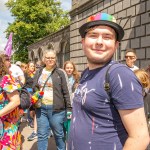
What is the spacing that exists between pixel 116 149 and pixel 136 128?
20cm

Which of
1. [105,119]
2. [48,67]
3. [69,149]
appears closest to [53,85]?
[48,67]

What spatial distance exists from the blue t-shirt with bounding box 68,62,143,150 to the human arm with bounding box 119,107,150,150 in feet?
0.12

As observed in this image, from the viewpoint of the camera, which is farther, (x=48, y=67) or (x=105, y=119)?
(x=48, y=67)

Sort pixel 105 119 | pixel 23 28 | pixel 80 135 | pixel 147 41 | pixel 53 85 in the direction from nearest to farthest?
pixel 105 119 < pixel 80 135 < pixel 53 85 < pixel 147 41 < pixel 23 28

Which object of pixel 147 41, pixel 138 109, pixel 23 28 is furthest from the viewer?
pixel 23 28

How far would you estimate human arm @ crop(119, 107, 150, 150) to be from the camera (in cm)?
147

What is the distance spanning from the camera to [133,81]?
1477 mm

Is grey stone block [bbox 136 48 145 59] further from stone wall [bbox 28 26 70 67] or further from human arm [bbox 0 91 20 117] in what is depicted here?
stone wall [bbox 28 26 70 67]

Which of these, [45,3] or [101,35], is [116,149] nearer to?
[101,35]

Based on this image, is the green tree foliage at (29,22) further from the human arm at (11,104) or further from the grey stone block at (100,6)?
the human arm at (11,104)

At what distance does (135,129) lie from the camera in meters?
1.47

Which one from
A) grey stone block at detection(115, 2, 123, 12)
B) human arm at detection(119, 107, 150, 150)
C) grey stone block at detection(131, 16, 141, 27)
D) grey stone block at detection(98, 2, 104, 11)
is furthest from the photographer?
grey stone block at detection(98, 2, 104, 11)

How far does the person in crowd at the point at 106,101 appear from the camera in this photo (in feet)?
4.83

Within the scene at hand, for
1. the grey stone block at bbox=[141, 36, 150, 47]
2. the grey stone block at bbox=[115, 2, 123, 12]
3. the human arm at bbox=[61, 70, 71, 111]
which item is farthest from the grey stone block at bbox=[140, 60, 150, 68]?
the human arm at bbox=[61, 70, 71, 111]
